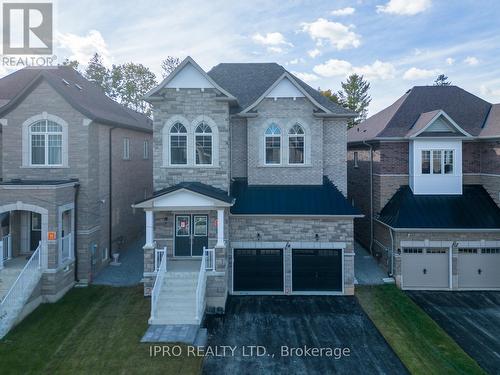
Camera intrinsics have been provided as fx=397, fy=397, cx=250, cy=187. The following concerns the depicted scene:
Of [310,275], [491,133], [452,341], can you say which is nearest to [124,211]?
[310,275]

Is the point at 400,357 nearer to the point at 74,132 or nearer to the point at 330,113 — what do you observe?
the point at 330,113

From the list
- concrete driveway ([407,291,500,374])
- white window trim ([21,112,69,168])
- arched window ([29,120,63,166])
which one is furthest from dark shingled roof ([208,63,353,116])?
concrete driveway ([407,291,500,374])

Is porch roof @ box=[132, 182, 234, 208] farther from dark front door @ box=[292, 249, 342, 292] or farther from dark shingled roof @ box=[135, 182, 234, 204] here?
dark front door @ box=[292, 249, 342, 292]

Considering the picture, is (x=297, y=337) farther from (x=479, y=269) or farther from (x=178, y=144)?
(x=479, y=269)

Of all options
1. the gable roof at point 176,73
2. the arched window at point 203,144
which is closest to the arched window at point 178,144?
the arched window at point 203,144

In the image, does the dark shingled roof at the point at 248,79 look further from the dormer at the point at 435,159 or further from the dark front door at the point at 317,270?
the dark front door at the point at 317,270

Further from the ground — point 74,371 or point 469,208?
point 469,208
